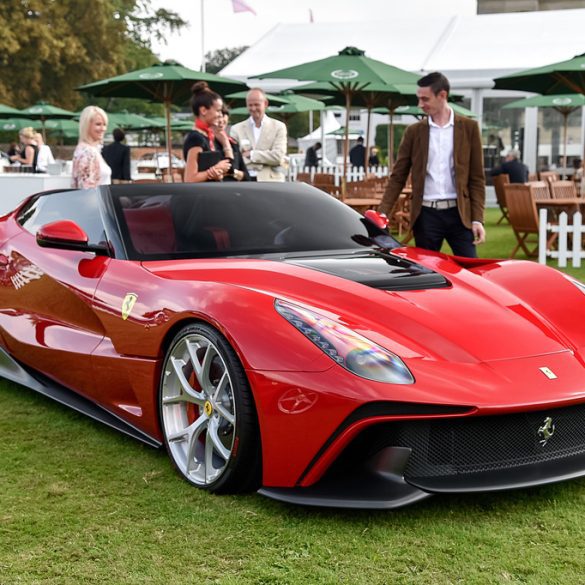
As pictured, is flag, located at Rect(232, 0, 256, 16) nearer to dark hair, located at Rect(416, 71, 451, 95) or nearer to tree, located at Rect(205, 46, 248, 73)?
dark hair, located at Rect(416, 71, 451, 95)

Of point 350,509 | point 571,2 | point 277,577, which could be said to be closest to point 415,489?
point 350,509

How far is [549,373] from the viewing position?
130 inches

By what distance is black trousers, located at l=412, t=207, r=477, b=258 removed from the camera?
6508 mm

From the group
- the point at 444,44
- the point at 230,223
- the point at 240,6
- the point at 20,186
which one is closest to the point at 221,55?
the point at 240,6

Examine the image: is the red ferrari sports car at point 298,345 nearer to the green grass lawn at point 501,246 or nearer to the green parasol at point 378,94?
the green grass lawn at point 501,246

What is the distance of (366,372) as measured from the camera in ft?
10.3

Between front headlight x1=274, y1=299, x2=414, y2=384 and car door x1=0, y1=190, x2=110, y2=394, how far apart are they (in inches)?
49.8

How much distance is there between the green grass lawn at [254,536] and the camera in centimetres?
288

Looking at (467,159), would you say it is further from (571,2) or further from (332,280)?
(571,2)

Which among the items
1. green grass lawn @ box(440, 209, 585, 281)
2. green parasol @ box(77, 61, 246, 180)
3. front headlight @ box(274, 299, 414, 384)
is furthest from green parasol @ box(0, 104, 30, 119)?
front headlight @ box(274, 299, 414, 384)

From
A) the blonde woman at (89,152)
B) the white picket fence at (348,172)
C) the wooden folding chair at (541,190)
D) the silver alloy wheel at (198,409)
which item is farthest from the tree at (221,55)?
the silver alloy wheel at (198,409)

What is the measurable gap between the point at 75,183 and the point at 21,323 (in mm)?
2749

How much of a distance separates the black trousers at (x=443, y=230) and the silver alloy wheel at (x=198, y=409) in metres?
3.10

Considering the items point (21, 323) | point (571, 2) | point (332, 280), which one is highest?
point (571, 2)
